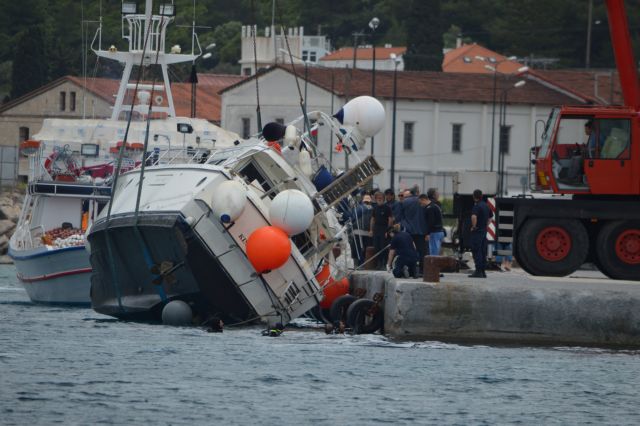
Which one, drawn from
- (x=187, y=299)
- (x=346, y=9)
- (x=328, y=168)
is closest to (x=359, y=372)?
(x=187, y=299)

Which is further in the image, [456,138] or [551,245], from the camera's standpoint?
[456,138]

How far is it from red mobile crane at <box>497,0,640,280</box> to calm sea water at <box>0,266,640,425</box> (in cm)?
262

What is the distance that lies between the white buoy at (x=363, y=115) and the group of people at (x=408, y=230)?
140 cm

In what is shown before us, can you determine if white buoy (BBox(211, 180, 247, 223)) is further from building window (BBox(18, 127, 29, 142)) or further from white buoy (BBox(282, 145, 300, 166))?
building window (BBox(18, 127, 29, 142))

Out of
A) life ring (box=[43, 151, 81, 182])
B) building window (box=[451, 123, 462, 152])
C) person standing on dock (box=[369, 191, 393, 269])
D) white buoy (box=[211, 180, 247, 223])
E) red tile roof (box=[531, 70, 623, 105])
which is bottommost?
person standing on dock (box=[369, 191, 393, 269])

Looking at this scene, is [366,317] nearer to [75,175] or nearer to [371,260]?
[371,260]

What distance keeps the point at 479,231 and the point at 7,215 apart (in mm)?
37539

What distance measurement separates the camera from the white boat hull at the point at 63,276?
32406 millimetres

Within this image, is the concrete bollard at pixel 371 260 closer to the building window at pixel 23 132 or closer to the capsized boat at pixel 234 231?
the capsized boat at pixel 234 231

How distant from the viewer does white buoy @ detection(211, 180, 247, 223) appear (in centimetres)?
2431

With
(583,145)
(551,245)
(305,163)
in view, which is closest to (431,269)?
(551,245)

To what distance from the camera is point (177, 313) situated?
2566 cm

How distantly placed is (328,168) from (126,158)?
6251 mm

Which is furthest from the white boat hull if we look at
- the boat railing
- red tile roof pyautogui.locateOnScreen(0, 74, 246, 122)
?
red tile roof pyautogui.locateOnScreen(0, 74, 246, 122)
